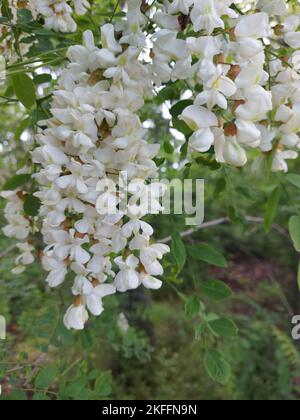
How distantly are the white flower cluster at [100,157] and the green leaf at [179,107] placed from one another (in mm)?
98

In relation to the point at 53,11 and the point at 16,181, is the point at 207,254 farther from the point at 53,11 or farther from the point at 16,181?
the point at 53,11

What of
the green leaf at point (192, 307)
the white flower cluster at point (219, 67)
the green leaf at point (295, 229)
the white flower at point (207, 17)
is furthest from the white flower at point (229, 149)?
the green leaf at point (192, 307)

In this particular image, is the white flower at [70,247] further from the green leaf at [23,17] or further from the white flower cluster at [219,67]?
the green leaf at [23,17]

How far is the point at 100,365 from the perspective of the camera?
227cm

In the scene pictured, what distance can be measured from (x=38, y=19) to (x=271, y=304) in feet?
9.02

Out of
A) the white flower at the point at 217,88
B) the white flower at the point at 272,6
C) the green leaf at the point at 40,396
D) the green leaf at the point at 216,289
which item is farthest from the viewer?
the green leaf at the point at 40,396

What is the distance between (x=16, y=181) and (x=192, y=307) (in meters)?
0.35

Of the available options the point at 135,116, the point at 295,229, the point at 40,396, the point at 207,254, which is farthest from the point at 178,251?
the point at 40,396

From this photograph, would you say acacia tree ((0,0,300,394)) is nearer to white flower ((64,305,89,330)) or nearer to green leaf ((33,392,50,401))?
white flower ((64,305,89,330))

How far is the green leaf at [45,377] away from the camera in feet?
2.90

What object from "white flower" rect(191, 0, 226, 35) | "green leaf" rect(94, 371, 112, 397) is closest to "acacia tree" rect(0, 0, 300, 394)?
"white flower" rect(191, 0, 226, 35)

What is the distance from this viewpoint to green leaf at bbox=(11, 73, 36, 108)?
619mm

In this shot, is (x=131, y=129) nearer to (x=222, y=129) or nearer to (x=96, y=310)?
(x=222, y=129)

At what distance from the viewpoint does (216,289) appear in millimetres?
783
